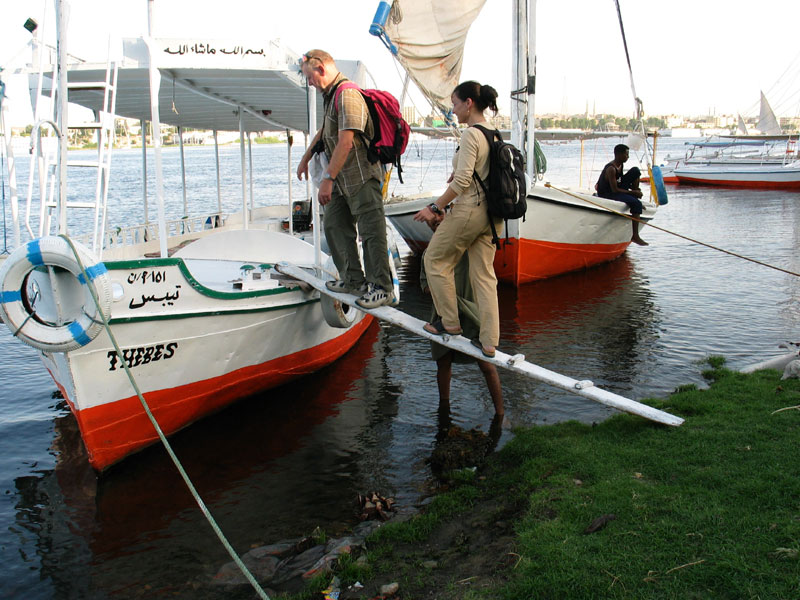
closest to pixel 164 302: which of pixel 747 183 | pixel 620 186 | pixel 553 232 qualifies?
pixel 553 232

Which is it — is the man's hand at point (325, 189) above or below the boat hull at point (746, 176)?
below

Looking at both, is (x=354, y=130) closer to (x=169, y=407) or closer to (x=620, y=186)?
(x=169, y=407)

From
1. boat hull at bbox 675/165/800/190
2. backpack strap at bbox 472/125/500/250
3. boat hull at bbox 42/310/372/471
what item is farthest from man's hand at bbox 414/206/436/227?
boat hull at bbox 675/165/800/190

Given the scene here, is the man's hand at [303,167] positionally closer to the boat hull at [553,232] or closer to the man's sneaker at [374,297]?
the man's sneaker at [374,297]

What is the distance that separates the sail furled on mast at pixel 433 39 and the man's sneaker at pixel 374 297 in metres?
6.38

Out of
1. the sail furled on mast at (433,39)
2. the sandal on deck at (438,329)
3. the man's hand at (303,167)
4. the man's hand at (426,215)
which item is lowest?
the sandal on deck at (438,329)

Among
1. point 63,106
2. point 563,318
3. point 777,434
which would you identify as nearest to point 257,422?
point 63,106

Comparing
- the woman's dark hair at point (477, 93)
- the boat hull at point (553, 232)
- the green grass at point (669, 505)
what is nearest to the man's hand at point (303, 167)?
the woman's dark hair at point (477, 93)

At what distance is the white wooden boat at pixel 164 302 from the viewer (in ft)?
18.9

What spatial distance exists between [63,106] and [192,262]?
14.4 ft

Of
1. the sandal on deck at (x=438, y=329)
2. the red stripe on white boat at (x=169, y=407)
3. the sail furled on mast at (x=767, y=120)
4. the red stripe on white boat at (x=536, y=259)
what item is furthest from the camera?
the sail furled on mast at (x=767, y=120)

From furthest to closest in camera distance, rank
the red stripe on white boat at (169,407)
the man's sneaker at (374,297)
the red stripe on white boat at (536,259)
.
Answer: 1. the red stripe on white boat at (536,259)
2. the man's sneaker at (374,297)
3. the red stripe on white boat at (169,407)

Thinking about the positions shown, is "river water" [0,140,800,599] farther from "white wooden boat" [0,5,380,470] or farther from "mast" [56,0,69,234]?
"mast" [56,0,69,234]

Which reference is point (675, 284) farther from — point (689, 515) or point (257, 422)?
point (689, 515)
